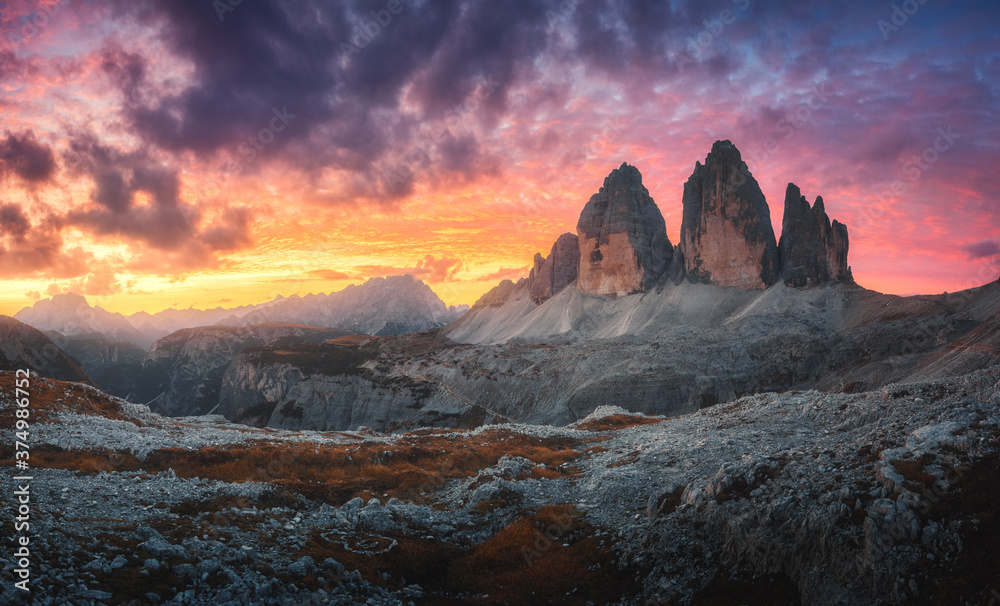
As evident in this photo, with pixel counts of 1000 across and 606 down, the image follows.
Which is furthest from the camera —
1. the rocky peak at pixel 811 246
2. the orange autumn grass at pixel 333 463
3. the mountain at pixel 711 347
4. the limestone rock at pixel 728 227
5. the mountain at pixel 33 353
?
the mountain at pixel 33 353

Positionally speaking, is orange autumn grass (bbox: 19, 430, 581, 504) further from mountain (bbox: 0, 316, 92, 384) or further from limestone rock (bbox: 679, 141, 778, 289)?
mountain (bbox: 0, 316, 92, 384)

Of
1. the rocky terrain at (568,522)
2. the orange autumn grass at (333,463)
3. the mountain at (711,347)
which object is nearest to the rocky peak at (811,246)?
the mountain at (711,347)

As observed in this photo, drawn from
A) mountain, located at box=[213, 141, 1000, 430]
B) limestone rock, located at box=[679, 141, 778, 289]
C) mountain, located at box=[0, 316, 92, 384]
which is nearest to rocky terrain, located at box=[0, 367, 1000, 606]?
mountain, located at box=[213, 141, 1000, 430]

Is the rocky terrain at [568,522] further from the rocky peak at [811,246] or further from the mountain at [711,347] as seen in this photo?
the rocky peak at [811,246]

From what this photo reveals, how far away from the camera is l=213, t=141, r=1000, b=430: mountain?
98.6m

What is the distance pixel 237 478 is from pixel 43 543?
18249 millimetres

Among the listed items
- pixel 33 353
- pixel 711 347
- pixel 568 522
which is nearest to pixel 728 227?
pixel 711 347

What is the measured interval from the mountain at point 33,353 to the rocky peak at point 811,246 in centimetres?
26233

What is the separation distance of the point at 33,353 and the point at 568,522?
788 feet

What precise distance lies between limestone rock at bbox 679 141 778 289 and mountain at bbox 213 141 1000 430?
43 cm

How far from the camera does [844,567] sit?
46.1 ft

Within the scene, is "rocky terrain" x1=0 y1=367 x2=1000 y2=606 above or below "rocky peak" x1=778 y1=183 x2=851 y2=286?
below

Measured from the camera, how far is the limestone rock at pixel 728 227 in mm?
170500

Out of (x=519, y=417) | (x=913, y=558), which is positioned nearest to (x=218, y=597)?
(x=913, y=558)
